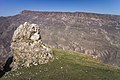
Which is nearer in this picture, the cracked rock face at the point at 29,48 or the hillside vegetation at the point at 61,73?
the hillside vegetation at the point at 61,73

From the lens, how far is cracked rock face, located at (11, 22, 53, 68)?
63.5m

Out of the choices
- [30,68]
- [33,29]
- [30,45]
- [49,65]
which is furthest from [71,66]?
[33,29]

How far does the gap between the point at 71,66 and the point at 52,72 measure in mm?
6793

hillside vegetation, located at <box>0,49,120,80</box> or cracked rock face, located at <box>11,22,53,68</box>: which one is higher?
cracked rock face, located at <box>11,22,53,68</box>

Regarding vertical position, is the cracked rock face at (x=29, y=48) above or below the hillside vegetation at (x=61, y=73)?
above

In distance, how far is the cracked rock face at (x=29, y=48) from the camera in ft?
208

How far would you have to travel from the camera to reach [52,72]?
171 feet

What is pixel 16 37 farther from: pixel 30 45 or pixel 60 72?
pixel 60 72

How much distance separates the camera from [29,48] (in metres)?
65.8

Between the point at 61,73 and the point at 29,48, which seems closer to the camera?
the point at 61,73

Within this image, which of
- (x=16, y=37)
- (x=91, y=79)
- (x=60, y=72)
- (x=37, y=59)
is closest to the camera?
(x=91, y=79)

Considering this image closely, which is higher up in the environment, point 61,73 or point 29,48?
point 29,48

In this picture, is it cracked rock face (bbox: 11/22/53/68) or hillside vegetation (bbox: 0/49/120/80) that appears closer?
hillside vegetation (bbox: 0/49/120/80)

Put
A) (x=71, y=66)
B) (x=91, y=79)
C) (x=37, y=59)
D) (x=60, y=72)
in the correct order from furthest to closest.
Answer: (x=37, y=59), (x=71, y=66), (x=60, y=72), (x=91, y=79)
